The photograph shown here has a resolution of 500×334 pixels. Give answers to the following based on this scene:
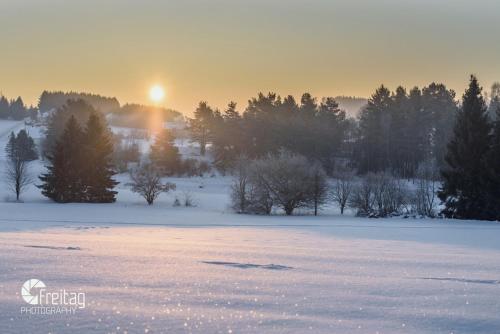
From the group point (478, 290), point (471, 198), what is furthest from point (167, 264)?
point (471, 198)

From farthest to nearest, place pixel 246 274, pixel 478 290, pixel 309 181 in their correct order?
pixel 309 181 → pixel 246 274 → pixel 478 290

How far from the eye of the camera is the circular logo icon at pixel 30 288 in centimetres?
488

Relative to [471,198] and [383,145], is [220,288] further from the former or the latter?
[383,145]

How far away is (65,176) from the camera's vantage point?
5597cm

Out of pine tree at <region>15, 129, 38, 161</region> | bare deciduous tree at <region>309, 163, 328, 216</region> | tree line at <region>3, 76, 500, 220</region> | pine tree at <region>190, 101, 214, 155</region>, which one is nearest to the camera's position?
tree line at <region>3, 76, 500, 220</region>

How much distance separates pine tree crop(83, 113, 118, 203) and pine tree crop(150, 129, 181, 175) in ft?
70.0

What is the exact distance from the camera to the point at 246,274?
6605 mm

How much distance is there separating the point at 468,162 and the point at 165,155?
170 ft

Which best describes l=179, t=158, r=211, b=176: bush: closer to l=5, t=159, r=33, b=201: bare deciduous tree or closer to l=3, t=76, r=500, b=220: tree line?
l=3, t=76, r=500, b=220: tree line

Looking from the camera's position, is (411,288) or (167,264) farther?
(167,264)

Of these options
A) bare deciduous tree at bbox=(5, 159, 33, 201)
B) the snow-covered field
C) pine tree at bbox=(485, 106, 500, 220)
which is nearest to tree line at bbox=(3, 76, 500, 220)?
pine tree at bbox=(485, 106, 500, 220)

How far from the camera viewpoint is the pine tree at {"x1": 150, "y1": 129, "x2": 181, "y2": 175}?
81.2 m

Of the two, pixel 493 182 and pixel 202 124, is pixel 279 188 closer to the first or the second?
pixel 493 182

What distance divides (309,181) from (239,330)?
45454 millimetres
